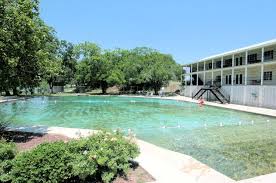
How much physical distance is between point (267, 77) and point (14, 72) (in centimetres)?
2752

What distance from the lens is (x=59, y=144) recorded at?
5.62 meters

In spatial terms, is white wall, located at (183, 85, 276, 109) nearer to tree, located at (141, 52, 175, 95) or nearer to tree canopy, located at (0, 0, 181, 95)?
tree, located at (141, 52, 175, 95)

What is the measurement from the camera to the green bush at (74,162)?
4.94 meters

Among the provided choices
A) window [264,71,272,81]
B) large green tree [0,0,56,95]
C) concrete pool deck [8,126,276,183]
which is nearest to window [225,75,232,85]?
window [264,71,272,81]

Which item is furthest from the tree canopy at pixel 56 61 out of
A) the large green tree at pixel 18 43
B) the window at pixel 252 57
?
the window at pixel 252 57

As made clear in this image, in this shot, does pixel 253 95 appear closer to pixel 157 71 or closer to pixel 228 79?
pixel 228 79

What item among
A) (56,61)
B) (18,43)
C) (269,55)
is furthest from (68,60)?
(18,43)

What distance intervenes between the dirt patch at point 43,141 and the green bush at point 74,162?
232mm

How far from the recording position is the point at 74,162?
5301 mm

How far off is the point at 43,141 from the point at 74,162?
4323 mm

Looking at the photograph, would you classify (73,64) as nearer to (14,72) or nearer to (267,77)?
(267,77)

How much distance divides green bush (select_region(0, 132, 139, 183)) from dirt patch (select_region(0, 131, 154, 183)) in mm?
232

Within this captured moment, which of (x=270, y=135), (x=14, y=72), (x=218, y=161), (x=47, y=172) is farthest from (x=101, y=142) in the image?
(x=270, y=135)

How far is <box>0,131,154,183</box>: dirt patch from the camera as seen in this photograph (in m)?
5.86
